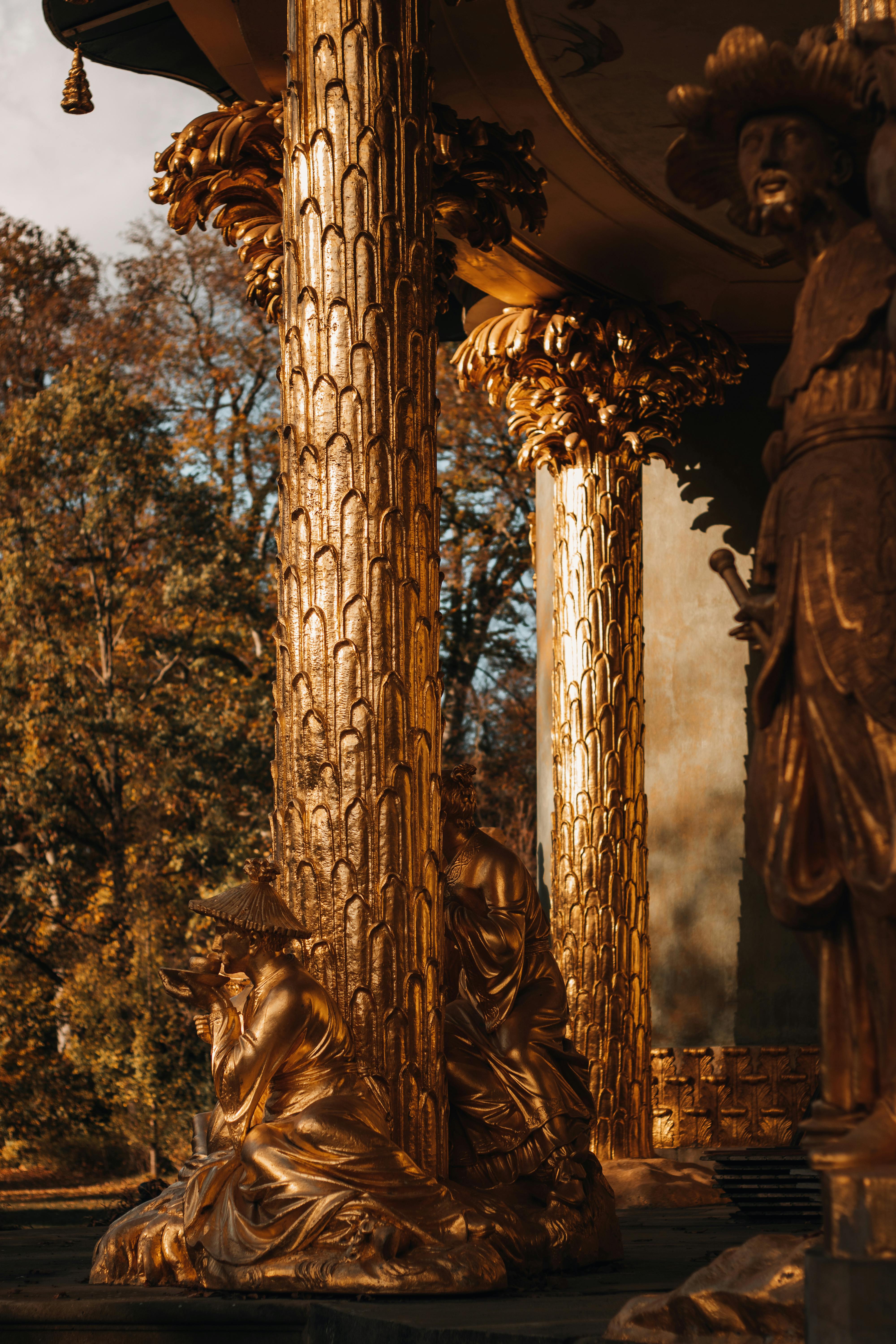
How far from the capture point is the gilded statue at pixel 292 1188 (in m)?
4.60

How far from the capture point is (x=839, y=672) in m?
2.84

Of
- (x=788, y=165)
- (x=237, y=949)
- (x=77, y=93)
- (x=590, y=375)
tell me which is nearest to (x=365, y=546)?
(x=237, y=949)

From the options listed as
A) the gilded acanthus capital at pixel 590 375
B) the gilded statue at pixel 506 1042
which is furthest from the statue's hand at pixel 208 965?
the gilded acanthus capital at pixel 590 375

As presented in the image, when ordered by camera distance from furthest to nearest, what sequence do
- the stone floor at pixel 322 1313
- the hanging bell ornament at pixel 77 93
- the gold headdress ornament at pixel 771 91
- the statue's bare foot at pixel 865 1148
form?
the hanging bell ornament at pixel 77 93
the stone floor at pixel 322 1313
the gold headdress ornament at pixel 771 91
the statue's bare foot at pixel 865 1148

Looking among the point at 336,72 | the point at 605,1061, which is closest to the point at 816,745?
the point at 336,72

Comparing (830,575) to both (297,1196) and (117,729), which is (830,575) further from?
(117,729)

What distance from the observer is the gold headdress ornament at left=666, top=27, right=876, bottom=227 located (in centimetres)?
295

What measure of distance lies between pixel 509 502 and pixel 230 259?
199 inches

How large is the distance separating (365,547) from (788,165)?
8.50 feet

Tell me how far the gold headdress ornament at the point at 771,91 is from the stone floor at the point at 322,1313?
2.51 metres

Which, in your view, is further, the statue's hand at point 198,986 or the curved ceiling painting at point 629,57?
the curved ceiling painting at point 629,57

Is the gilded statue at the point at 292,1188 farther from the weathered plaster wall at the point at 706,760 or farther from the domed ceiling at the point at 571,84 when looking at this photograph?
the weathered plaster wall at the point at 706,760

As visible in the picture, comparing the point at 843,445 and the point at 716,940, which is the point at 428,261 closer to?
the point at 843,445

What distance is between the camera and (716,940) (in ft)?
35.7
